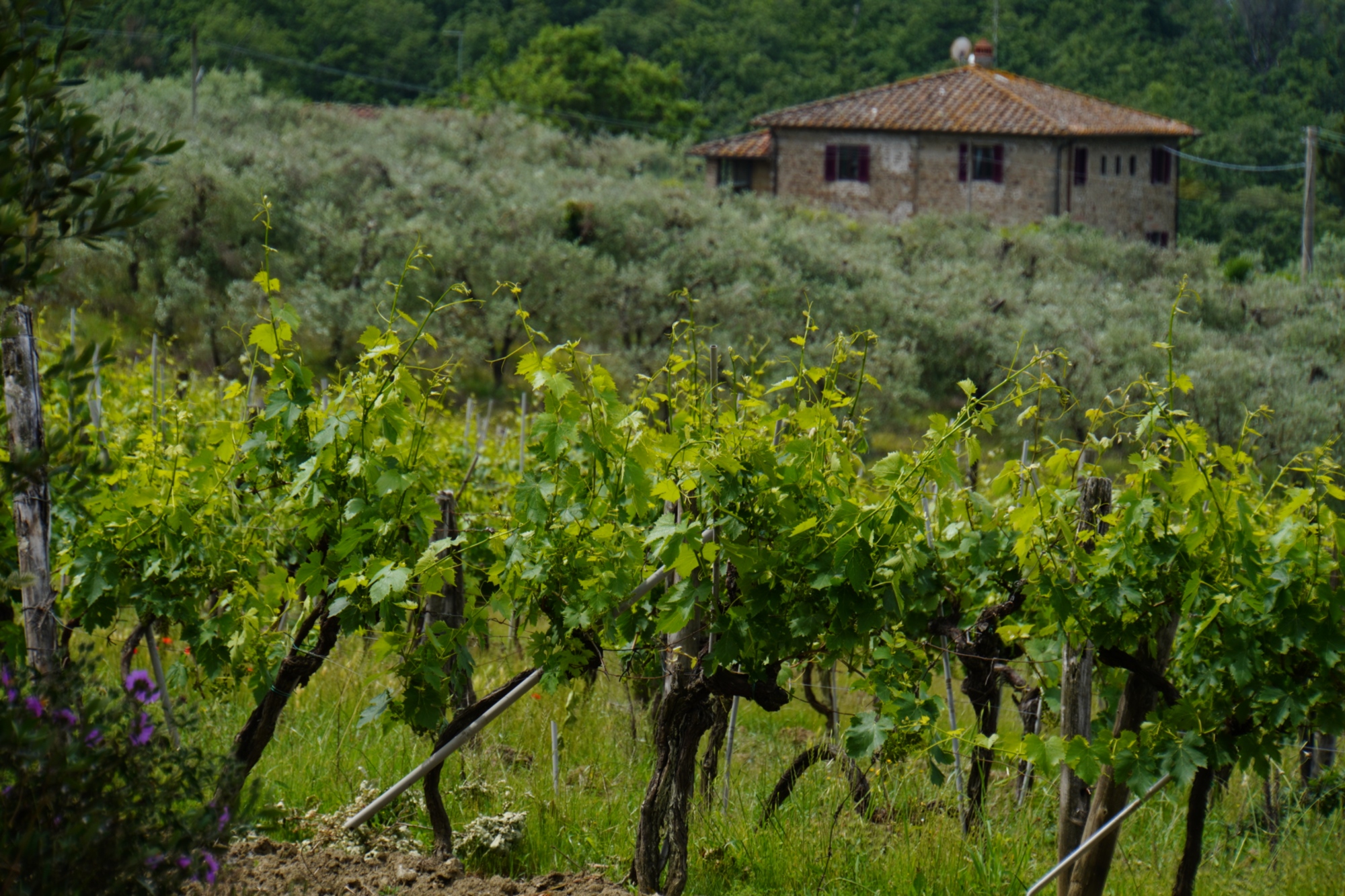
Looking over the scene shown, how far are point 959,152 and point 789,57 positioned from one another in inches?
838

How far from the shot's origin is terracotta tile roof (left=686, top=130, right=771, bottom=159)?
39.5 m

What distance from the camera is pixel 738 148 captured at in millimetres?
40031

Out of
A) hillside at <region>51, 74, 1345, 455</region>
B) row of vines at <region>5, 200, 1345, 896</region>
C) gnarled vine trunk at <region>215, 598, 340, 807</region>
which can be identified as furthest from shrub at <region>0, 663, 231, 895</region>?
hillside at <region>51, 74, 1345, 455</region>

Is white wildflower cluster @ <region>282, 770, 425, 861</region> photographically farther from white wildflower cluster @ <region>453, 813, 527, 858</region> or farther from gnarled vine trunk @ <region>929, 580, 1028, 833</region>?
gnarled vine trunk @ <region>929, 580, 1028, 833</region>

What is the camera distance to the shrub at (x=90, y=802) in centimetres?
207

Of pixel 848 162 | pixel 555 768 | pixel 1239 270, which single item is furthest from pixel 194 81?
pixel 555 768

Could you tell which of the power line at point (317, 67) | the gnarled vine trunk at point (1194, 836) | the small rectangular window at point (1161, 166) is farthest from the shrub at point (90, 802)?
the power line at point (317, 67)

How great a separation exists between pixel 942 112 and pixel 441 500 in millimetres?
35173

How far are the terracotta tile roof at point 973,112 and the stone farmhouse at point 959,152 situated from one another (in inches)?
1.7

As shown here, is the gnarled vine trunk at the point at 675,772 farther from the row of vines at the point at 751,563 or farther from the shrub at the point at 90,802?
the shrub at the point at 90,802

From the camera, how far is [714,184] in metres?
40.0

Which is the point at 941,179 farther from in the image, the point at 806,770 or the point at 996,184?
the point at 806,770

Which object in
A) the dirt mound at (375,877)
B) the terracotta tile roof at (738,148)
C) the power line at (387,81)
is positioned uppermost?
the power line at (387,81)

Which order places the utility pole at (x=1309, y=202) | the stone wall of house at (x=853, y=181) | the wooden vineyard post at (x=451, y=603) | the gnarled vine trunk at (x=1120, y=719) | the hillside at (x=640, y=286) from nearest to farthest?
the gnarled vine trunk at (x=1120, y=719)
the wooden vineyard post at (x=451, y=603)
the hillside at (x=640, y=286)
the utility pole at (x=1309, y=202)
the stone wall of house at (x=853, y=181)
